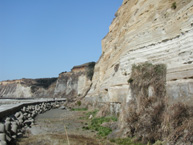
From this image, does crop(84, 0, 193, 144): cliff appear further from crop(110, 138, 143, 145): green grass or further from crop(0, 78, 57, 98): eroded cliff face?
Result: crop(0, 78, 57, 98): eroded cliff face

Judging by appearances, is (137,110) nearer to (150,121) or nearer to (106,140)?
(150,121)

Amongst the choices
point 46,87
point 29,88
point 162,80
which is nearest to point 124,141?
point 162,80

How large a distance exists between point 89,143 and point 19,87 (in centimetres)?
7541

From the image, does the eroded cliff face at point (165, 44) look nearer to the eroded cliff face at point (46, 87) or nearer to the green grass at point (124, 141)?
the green grass at point (124, 141)

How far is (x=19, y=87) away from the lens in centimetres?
7625

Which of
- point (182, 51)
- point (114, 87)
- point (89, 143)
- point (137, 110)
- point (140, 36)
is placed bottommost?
point (89, 143)

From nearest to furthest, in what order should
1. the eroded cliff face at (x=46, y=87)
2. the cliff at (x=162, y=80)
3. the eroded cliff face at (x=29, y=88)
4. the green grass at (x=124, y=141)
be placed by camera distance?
the cliff at (x=162, y=80)
the green grass at (x=124, y=141)
the eroded cliff face at (x=46, y=87)
the eroded cliff face at (x=29, y=88)

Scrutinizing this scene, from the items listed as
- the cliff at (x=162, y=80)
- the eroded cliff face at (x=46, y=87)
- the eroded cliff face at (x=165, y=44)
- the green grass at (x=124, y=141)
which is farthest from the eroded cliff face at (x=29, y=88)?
the green grass at (x=124, y=141)

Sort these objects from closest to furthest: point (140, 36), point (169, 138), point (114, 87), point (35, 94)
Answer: point (169, 138) → point (140, 36) → point (114, 87) → point (35, 94)

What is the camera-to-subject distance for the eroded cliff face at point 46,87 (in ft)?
198

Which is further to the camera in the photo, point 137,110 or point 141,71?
point 141,71

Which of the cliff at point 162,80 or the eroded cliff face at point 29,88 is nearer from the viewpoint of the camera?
the cliff at point 162,80

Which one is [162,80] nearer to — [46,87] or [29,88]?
[29,88]

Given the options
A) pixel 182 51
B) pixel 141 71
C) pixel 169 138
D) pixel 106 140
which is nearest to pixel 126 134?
pixel 106 140
